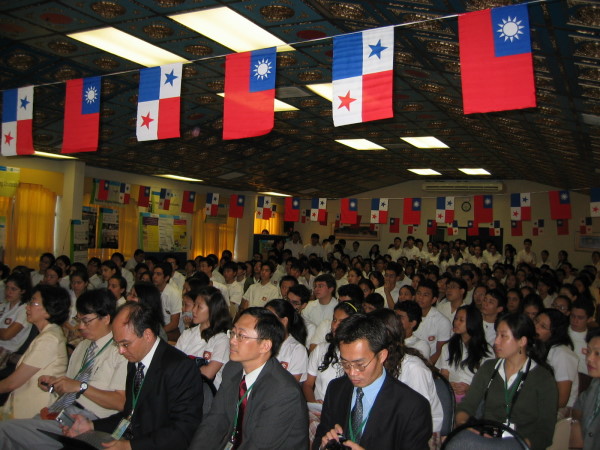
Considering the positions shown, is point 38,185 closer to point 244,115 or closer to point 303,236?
point 244,115

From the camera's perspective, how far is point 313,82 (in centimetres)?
717

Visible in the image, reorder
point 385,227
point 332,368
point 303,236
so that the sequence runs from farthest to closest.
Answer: point 303,236 < point 385,227 < point 332,368

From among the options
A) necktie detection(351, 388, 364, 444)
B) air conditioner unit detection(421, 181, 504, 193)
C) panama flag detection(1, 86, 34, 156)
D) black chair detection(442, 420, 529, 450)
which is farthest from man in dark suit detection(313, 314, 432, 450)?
air conditioner unit detection(421, 181, 504, 193)

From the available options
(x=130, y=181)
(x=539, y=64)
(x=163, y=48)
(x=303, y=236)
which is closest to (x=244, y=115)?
(x=163, y=48)

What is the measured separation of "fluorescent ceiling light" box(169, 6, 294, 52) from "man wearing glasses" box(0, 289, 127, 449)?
9.23 ft

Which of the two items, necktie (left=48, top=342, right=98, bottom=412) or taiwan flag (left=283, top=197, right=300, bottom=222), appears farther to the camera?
taiwan flag (left=283, top=197, right=300, bottom=222)

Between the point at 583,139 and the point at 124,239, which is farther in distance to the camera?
the point at 124,239

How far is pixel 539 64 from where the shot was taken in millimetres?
4934

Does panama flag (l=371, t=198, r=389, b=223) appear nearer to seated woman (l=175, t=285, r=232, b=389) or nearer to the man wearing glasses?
seated woman (l=175, t=285, r=232, b=389)

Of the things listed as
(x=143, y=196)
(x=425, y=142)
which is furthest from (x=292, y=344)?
(x=143, y=196)

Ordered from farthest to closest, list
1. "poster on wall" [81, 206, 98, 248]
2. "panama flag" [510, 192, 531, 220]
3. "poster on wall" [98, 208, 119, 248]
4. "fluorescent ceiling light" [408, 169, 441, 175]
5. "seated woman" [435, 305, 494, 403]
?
"fluorescent ceiling light" [408, 169, 441, 175] → "poster on wall" [98, 208, 119, 248] → "poster on wall" [81, 206, 98, 248] → "panama flag" [510, 192, 531, 220] → "seated woman" [435, 305, 494, 403]

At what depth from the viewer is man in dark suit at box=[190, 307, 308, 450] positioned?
240cm

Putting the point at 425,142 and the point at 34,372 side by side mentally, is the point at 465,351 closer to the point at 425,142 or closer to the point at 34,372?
the point at 34,372

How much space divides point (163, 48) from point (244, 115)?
186 centimetres
